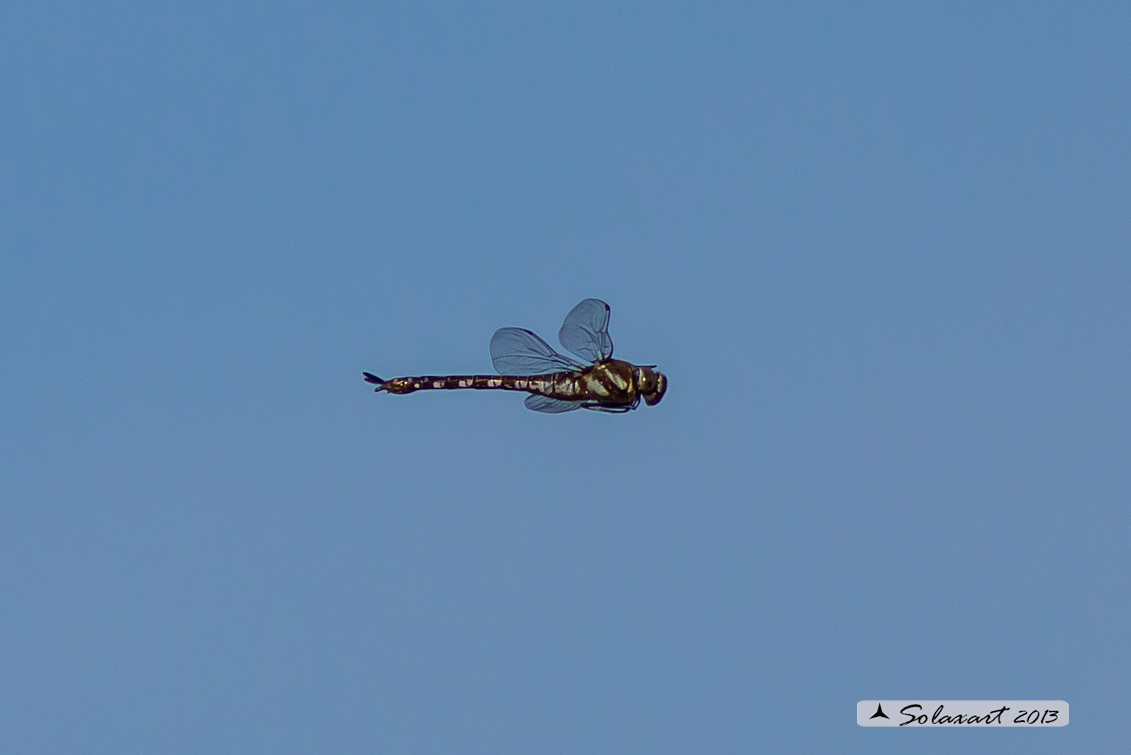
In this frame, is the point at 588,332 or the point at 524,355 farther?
the point at 524,355

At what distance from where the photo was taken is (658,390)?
12.9 m

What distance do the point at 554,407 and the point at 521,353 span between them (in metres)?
0.71

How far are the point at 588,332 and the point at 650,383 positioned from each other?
2.75ft

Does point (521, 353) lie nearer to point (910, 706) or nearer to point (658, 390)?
point (658, 390)

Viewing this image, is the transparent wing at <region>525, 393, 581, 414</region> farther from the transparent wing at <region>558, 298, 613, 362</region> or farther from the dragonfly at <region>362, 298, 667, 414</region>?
the transparent wing at <region>558, 298, 613, 362</region>

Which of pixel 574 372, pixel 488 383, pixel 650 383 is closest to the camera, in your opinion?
pixel 650 383

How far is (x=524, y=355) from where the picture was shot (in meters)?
13.4

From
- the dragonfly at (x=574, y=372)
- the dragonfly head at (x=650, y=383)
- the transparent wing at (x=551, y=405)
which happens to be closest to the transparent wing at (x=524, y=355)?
the dragonfly at (x=574, y=372)

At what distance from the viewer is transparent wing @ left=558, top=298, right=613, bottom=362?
12794 mm

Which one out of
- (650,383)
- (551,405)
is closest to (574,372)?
(551,405)

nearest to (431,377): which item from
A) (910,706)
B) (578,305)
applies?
(578,305)

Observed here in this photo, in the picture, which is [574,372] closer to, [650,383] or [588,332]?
[588,332]

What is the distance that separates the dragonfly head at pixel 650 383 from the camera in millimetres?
12906

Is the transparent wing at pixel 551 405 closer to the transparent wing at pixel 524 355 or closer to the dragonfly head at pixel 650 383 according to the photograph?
the transparent wing at pixel 524 355
